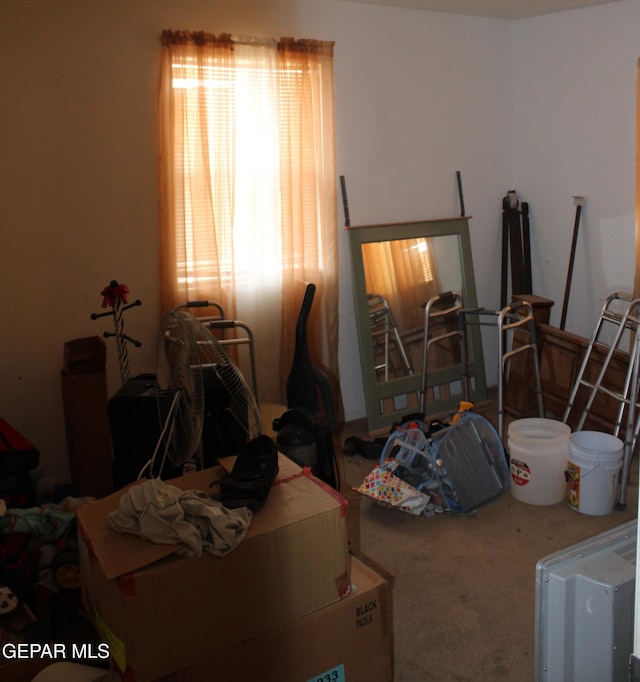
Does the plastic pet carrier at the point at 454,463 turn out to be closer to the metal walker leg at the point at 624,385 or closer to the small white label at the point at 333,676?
the metal walker leg at the point at 624,385

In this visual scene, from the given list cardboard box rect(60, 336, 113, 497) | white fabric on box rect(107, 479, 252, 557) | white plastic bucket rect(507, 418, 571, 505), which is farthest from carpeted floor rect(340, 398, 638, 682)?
cardboard box rect(60, 336, 113, 497)

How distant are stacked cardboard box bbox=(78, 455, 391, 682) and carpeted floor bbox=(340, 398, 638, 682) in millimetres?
211

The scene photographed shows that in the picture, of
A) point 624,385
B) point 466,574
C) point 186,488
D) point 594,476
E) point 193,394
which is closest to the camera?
point 186,488

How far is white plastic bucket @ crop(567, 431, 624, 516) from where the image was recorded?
297 centimetres

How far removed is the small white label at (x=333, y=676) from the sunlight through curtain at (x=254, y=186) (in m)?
2.13

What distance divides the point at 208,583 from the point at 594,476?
2.04m

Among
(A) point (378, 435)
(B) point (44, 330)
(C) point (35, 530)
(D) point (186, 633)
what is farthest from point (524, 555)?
(B) point (44, 330)

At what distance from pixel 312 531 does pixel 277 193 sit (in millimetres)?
2345

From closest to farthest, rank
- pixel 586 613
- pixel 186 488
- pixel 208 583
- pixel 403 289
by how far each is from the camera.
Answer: pixel 586 613 < pixel 208 583 < pixel 186 488 < pixel 403 289

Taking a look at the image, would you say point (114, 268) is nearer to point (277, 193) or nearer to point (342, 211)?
point (277, 193)

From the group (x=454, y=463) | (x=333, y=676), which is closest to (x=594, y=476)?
(x=454, y=463)

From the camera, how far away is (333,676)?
1.72 m

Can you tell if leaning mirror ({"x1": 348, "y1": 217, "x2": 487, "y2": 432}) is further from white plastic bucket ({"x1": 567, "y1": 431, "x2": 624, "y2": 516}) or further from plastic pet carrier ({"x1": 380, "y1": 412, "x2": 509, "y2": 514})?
white plastic bucket ({"x1": 567, "y1": 431, "x2": 624, "y2": 516})

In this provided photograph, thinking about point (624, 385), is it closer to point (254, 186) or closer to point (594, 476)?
point (594, 476)
